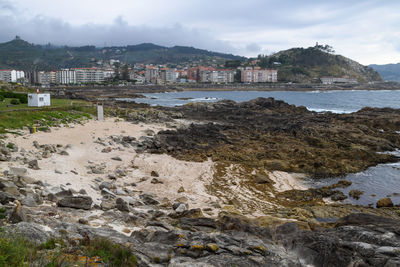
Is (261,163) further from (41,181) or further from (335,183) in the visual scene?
(41,181)

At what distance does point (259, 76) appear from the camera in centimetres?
15825

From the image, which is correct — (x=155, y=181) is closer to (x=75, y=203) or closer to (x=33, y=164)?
(x=33, y=164)

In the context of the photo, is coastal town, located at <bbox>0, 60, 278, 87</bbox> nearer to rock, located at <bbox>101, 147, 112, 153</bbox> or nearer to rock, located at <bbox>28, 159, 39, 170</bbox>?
rock, located at <bbox>101, 147, 112, 153</bbox>

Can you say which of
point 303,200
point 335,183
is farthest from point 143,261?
point 335,183

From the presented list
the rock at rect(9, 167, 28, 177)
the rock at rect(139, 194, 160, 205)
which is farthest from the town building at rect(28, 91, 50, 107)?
the rock at rect(139, 194, 160, 205)

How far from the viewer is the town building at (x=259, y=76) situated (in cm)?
15700

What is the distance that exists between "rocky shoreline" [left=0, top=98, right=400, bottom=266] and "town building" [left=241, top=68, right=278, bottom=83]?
13228 centimetres

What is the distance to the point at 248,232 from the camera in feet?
26.4

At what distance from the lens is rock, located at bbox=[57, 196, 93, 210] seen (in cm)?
908

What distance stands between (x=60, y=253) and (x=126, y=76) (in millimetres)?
141096

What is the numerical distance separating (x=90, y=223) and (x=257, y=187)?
9.19 metres

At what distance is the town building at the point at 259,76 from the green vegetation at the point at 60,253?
15618 centimetres

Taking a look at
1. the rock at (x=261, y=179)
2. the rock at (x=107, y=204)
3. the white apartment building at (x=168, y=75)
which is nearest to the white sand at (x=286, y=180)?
the rock at (x=261, y=179)

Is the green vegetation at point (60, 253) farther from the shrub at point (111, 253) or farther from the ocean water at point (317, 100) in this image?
the ocean water at point (317, 100)
